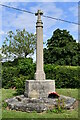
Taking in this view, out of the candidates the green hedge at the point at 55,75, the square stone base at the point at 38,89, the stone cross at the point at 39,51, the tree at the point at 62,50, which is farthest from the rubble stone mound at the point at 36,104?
the tree at the point at 62,50

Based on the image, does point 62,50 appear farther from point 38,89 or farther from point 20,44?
point 38,89

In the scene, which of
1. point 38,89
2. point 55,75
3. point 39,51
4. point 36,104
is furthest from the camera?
point 55,75

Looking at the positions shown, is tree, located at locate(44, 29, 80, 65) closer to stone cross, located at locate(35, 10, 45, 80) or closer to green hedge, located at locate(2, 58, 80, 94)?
green hedge, located at locate(2, 58, 80, 94)

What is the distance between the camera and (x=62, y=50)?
77.9 feet

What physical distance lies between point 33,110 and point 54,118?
105 centimetres

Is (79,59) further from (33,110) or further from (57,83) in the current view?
(33,110)

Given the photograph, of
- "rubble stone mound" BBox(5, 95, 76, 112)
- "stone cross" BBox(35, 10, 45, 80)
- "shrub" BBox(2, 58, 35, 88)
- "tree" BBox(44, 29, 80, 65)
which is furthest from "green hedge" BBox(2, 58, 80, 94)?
"tree" BBox(44, 29, 80, 65)

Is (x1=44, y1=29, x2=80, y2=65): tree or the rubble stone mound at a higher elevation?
(x1=44, y1=29, x2=80, y2=65): tree

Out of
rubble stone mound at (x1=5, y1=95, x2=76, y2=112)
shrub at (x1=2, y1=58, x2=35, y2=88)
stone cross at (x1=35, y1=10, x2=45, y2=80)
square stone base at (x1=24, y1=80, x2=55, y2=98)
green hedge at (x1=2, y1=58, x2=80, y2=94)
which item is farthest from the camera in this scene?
green hedge at (x1=2, y1=58, x2=80, y2=94)

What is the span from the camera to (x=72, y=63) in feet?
75.5

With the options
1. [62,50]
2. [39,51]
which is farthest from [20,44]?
[39,51]

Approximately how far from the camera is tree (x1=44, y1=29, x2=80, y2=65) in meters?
23.4

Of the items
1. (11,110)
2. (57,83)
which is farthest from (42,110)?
(57,83)

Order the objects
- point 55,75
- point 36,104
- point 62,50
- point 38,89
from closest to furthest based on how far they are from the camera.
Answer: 1. point 36,104
2. point 38,89
3. point 55,75
4. point 62,50
